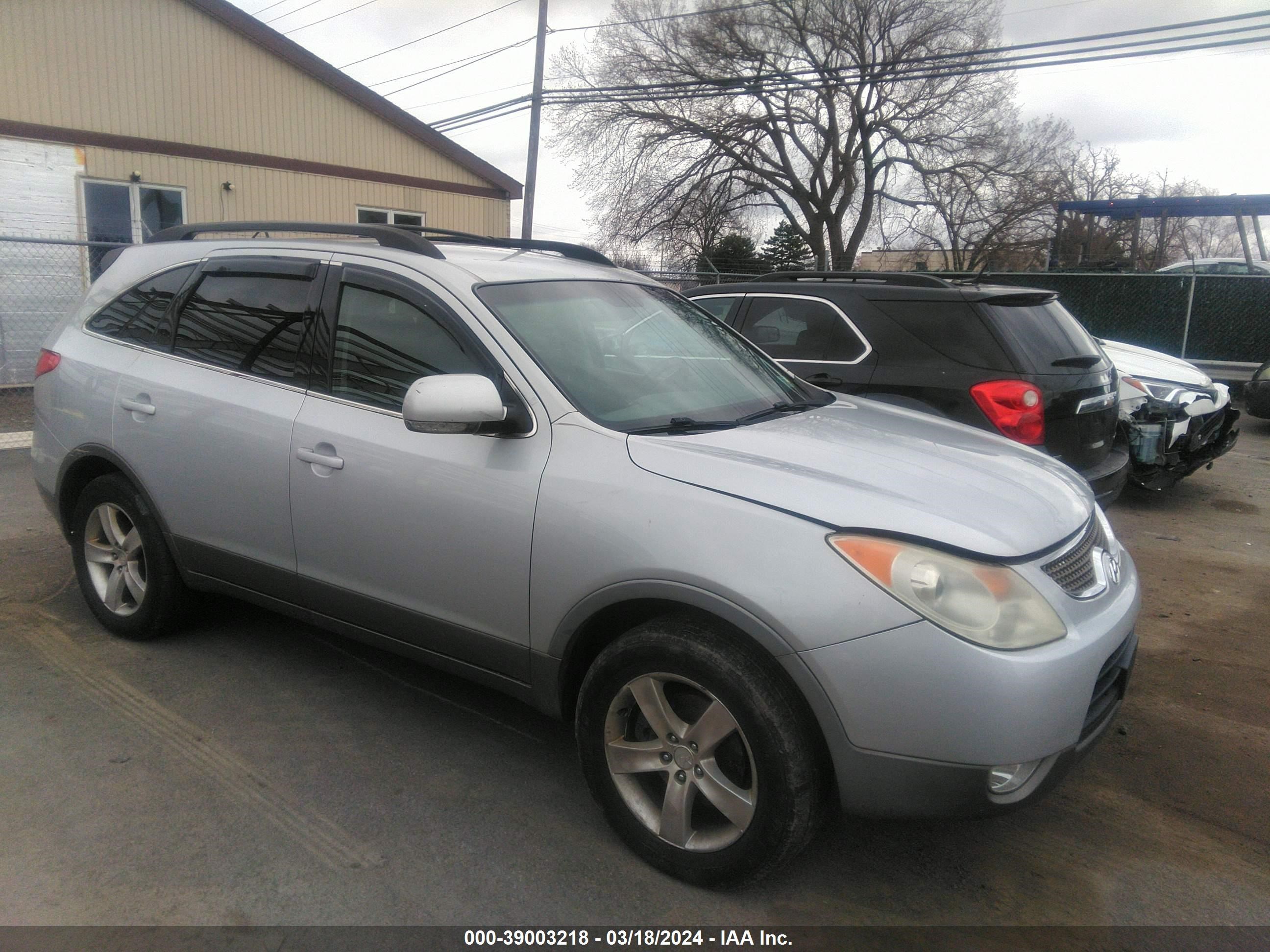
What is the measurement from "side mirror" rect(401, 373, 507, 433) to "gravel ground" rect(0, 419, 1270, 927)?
124 centimetres

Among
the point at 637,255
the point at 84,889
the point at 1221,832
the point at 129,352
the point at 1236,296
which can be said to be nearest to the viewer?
the point at 84,889

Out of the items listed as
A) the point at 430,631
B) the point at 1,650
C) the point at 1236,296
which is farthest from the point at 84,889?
the point at 1236,296

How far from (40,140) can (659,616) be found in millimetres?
13391

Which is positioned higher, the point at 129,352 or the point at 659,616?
the point at 129,352

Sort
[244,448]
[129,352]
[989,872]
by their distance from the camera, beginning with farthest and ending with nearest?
[129,352], [244,448], [989,872]

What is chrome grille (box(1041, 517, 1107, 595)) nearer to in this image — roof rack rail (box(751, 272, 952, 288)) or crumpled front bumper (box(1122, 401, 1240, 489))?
roof rack rail (box(751, 272, 952, 288))

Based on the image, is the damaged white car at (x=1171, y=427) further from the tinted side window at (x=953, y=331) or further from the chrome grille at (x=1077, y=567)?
the chrome grille at (x=1077, y=567)

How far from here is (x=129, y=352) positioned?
13.6 feet

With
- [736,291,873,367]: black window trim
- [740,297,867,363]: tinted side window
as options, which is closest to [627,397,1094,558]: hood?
[736,291,873,367]: black window trim

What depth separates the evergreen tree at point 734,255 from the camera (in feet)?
103

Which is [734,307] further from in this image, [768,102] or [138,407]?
[768,102]

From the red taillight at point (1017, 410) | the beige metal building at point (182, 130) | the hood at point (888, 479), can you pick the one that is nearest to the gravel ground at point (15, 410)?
the beige metal building at point (182, 130)

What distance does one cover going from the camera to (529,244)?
14.2 ft

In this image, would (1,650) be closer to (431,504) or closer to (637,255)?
(431,504)
